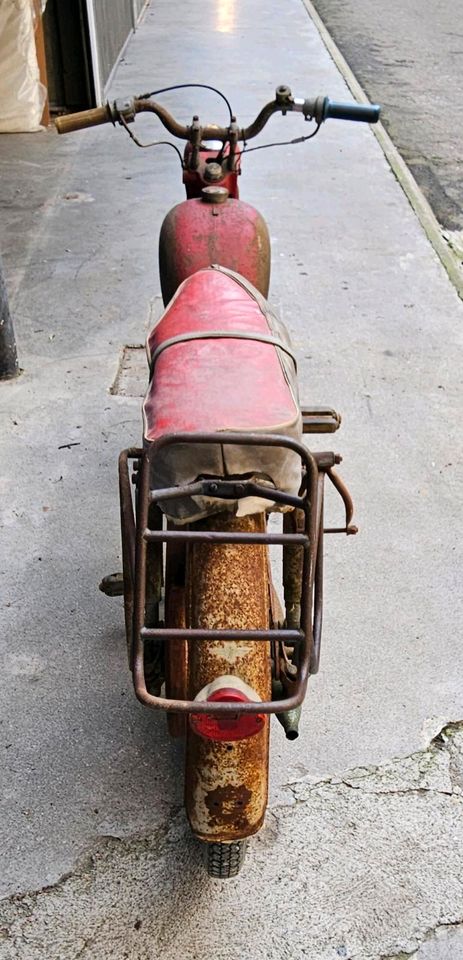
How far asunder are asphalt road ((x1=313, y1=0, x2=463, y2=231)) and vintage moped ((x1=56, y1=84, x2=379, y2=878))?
4754 millimetres

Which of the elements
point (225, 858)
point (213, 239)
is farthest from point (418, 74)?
point (225, 858)

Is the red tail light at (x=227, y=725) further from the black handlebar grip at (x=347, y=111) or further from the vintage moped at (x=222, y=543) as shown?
the black handlebar grip at (x=347, y=111)

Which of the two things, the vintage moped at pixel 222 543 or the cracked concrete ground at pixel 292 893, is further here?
the cracked concrete ground at pixel 292 893

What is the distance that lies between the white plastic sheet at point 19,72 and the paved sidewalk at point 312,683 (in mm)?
2202

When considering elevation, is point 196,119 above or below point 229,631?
above

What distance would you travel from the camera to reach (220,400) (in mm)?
1545

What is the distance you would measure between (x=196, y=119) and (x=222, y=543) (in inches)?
70.6

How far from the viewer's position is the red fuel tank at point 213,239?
249cm

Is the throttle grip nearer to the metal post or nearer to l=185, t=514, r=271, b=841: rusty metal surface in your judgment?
the metal post

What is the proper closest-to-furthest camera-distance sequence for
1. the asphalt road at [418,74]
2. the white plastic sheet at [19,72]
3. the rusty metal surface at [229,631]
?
the rusty metal surface at [229,631] < the white plastic sheet at [19,72] < the asphalt road at [418,74]

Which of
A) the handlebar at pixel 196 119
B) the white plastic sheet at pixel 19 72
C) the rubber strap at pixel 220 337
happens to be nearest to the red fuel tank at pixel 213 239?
the handlebar at pixel 196 119

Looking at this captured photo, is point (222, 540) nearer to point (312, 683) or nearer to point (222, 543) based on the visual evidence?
point (222, 543)

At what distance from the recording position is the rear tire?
175 cm

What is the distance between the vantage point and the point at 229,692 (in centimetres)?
147
